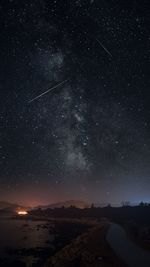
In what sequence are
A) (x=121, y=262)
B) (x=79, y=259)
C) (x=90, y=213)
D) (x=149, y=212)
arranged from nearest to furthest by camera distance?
1. (x=121, y=262)
2. (x=79, y=259)
3. (x=149, y=212)
4. (x=90, y=213)

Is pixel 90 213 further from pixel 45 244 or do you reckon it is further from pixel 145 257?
pixel 145 257

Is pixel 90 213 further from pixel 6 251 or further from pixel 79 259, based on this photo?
pixel 79 259

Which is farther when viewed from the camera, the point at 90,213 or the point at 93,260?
the point at 90,213

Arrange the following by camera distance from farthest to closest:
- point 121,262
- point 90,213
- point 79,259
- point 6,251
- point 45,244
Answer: point 90,213, point 45,244, point 6,251, point 79,259, point 121,262

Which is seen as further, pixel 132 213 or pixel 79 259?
pixel 132 213

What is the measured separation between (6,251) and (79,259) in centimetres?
1786

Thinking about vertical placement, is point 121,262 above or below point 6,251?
above

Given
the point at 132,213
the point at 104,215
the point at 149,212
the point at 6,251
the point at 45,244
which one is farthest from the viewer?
the point at 104,215

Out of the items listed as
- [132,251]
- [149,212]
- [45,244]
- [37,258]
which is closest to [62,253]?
[37,258]

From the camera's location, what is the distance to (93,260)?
33.5 metres

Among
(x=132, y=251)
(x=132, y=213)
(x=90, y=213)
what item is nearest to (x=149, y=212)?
(x=132, y=213)

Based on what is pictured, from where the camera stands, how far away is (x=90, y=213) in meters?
149

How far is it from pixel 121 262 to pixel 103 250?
9214 millimetres

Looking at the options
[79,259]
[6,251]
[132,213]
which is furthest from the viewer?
[132,213]
